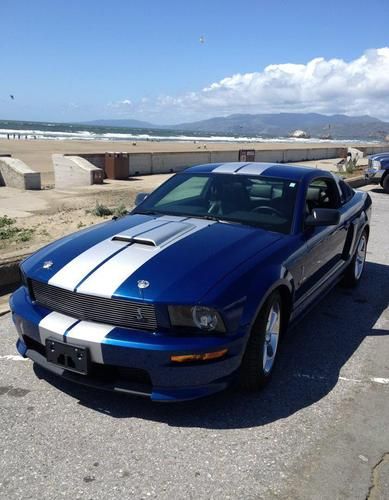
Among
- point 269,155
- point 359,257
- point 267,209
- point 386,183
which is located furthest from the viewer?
point 269,155

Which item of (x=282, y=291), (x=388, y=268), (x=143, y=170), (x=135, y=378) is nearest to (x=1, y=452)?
(x=135, y=378)

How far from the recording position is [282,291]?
11.7 feet

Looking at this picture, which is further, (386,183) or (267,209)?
(386,183)

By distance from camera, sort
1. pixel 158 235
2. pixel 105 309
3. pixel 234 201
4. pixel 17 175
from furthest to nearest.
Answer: pixel 17 175 → pixel 234 201 → pixel 158 235 → pixel 105 309

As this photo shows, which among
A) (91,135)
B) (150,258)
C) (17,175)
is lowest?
(91,135)

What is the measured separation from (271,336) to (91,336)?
131 cm

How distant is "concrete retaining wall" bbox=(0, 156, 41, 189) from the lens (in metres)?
13.5

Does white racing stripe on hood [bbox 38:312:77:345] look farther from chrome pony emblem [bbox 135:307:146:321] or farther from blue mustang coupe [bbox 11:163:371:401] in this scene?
chrome pony emblem [bbox 135:307:146:321]

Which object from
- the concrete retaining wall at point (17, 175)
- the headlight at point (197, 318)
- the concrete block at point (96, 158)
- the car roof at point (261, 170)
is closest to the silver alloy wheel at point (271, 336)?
the headlight at point (197, 318)

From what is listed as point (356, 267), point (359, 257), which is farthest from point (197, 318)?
point (359, 257)

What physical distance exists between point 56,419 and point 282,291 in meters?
1.72

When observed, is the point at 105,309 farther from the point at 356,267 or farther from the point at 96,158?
the point at 96,158

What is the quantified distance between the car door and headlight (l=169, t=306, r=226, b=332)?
1.27m

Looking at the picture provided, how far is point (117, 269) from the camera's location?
303 centimetres
